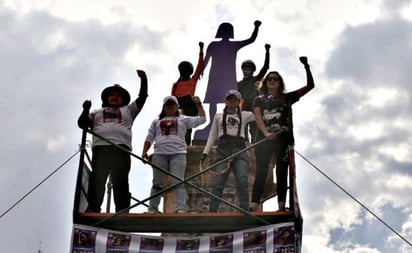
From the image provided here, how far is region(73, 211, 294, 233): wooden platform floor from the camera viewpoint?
943 centimetres

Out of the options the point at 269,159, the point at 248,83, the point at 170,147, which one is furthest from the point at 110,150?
the point at 248,83

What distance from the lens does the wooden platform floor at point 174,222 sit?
30.9 feet

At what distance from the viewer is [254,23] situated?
1498 centimetres

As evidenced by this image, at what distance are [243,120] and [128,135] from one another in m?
1.45

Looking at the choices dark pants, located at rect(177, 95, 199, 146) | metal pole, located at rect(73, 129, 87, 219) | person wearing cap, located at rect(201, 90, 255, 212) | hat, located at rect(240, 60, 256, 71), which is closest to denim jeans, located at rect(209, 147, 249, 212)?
person wearing cap, located at rect(201, 90, 255, 212)

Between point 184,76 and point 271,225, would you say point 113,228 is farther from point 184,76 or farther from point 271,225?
point 184,76

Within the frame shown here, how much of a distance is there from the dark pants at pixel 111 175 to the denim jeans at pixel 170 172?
452mm

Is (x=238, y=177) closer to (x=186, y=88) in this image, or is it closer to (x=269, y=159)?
(x=269, y=159)

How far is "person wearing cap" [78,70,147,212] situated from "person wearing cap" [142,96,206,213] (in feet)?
1.33

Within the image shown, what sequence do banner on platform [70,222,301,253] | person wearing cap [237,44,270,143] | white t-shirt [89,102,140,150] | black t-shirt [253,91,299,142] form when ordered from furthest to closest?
person wearing cap [237,44,270,143]
white t-shirt [89,102,140,150]
black t-shirt [253,91,299,142]
banner on platform [70,222,301,253]

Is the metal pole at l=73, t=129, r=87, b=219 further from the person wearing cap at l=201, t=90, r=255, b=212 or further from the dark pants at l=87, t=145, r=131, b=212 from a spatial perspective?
the person wearing cap at l=201, t=90, r=255, b=212

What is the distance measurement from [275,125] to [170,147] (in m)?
1.37

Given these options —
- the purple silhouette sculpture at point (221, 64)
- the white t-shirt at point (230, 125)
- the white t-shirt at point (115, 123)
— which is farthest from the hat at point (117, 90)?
the purple silhouette sculpture at point (221, 64)

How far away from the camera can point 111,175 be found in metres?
9.96
